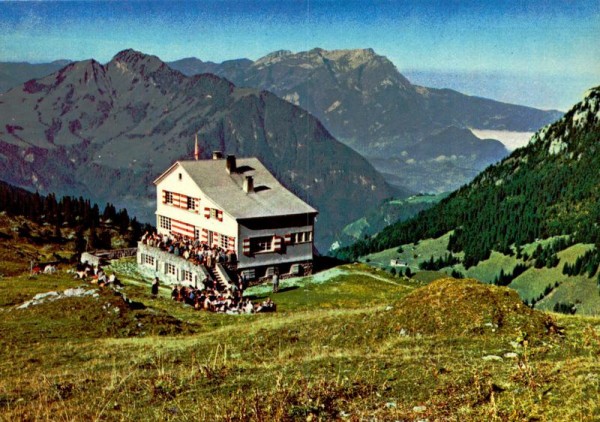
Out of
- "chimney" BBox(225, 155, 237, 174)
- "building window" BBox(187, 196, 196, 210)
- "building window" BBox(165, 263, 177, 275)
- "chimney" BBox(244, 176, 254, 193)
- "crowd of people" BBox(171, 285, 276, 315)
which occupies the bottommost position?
"crowd of people" BBox(171, 285, 276, 315)

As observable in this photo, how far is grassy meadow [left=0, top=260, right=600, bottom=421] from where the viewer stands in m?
14.0

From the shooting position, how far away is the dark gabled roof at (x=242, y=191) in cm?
7306

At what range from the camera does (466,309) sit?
25531 millimetres

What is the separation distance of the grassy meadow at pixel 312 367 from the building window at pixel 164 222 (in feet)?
144

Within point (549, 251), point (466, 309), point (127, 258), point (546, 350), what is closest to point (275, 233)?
point (127, 258)

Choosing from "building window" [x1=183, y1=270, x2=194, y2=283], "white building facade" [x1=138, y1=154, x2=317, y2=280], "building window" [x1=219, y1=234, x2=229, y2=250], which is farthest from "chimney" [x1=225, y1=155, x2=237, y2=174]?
"building window" [x1=183, y1=270, x2=194, y2=283]

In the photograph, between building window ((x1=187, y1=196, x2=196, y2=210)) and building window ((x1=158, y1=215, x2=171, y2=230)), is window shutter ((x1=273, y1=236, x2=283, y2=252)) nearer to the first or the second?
building window ((x1=187, y1=196, x2=196, y2=210))

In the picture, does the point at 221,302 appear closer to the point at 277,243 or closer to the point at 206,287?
the point at 206,287

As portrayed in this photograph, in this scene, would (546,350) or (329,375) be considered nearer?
(329,375)

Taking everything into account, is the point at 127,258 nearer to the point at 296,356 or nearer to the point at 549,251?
the point at 296,356

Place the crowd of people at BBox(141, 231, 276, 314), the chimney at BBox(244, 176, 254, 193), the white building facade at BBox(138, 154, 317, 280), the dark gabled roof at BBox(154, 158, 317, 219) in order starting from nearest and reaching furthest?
the crowd of people at BBox(141, 231, 276, 314) < the white building facade at BBox(138, 154, 317, 280) < the dark gabled roof at BBox(154, 158, 317, 219) < the chimney at BBox(244, 176, 254, 193)

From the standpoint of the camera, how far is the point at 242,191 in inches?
3034

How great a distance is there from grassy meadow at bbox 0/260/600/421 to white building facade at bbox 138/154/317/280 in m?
31.1

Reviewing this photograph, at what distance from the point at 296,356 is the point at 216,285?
42577mm
